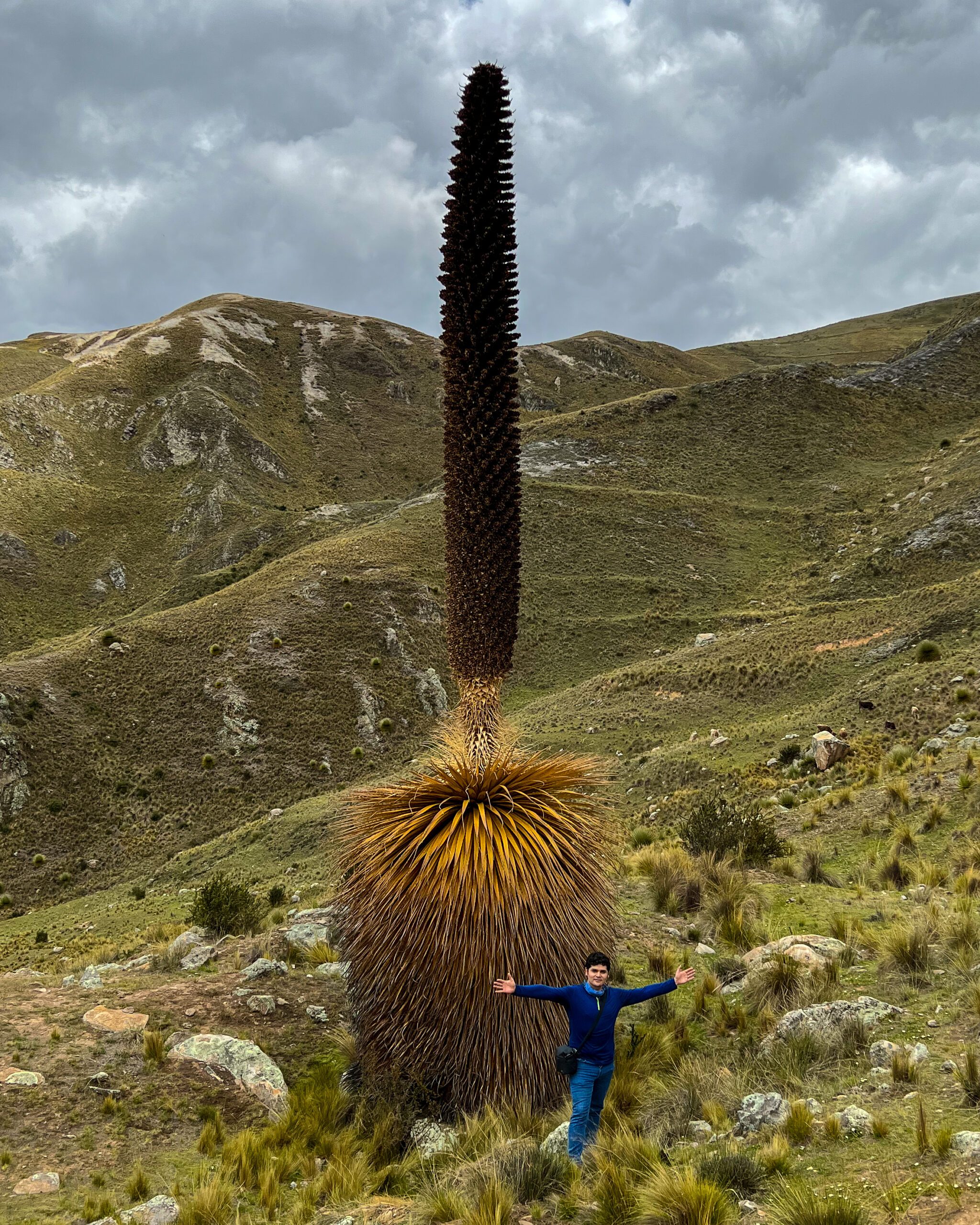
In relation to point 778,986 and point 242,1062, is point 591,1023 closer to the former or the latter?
point 778,986

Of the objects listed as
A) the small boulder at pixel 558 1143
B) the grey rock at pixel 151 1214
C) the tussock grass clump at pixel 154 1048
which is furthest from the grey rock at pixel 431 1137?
the tussock grass clump at pixel 154 1048

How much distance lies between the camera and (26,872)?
27.8 m

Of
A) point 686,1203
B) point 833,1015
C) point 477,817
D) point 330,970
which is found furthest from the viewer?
point 330,970

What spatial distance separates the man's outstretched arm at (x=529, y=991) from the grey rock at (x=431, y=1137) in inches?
61.3

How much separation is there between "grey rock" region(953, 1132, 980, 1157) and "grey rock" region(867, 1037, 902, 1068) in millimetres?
1454

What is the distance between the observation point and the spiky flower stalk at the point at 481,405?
19.9ft

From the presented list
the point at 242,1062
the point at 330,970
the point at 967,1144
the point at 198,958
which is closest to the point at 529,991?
the point at 967,1144

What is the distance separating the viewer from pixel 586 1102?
527 centimetres

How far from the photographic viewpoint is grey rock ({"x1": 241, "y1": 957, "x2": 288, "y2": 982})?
30.8 feet

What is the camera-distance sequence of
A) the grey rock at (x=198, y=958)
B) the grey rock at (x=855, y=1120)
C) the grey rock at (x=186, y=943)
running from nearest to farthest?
the grey rock at (x=855, y=1120), the grey rock at (x=198, y=958), the grey rock at (x=186, y=943)

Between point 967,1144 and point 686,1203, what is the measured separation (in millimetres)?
1570

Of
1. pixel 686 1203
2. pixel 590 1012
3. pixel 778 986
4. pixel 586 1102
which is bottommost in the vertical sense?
pixel 778 986

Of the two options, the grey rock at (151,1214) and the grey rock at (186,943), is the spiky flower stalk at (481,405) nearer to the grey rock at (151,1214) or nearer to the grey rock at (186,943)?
the grey rock at (151,1214)

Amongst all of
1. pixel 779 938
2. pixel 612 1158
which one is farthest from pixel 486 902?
pixel 779 938
